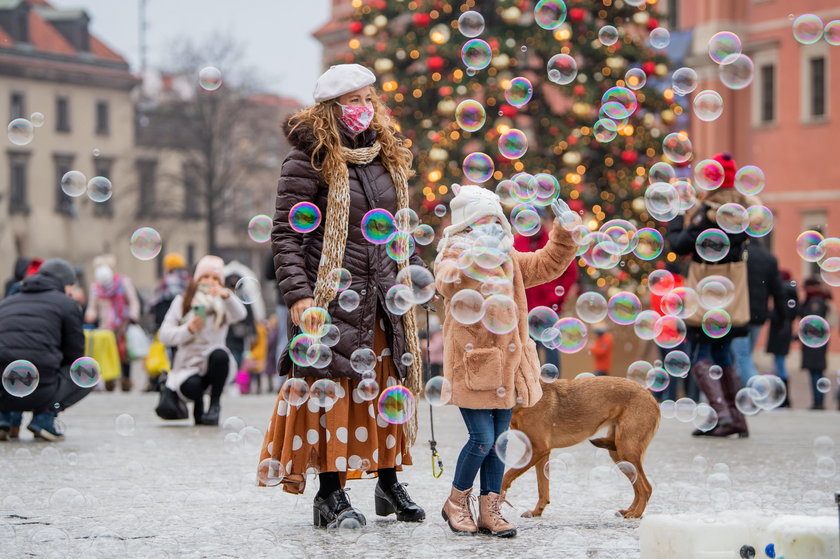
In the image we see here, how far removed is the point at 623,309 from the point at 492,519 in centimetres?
274

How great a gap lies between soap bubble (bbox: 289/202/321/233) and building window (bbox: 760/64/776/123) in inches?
1161

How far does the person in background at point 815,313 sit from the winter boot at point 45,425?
8937 mm

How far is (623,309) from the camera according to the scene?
8.50 m

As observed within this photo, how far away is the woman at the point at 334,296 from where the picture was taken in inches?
243

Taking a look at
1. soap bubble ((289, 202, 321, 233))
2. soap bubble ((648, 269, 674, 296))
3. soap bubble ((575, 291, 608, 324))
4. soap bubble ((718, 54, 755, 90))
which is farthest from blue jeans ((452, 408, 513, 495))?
soap bubble ((718, 54, 755, 90))

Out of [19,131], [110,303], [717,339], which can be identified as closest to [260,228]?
[19,131]

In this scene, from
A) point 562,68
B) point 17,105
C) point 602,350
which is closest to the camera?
point 562,68

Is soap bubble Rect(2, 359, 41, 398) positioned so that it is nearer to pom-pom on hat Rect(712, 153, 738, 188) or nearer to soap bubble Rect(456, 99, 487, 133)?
soap bubble Rect(456, 99, 487, 133)

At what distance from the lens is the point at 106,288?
18.5 metres

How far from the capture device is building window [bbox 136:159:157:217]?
→ 5844cm

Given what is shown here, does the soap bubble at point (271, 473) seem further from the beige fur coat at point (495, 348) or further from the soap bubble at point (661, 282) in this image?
the soap bubble at point (661, 282)

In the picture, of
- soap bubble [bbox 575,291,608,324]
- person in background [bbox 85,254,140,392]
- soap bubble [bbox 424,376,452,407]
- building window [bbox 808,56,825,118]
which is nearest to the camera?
soap bubble [bbox 424,376,452,407]

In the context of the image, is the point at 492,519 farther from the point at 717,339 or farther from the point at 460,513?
the point at 717,339

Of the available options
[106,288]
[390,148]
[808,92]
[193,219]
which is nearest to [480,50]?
[390,148]
